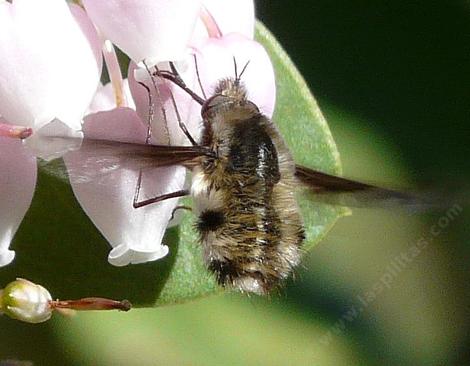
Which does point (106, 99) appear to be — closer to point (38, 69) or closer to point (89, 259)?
point (38, 69)

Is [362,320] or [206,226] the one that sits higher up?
[206,226]

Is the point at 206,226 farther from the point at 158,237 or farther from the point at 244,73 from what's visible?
the point at 244,73

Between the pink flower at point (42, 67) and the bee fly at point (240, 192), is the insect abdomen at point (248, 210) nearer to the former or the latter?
the bee fly at point (240, 192)

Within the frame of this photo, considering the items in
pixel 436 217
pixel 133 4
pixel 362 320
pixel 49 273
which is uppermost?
pixel 133 4

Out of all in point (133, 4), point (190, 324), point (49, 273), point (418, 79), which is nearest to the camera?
point (133, 4)

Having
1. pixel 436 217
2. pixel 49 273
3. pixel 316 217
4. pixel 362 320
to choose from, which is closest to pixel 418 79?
pixel 436 217

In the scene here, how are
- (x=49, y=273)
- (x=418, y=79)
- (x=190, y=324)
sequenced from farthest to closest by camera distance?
(x=418, y=79) < (x=190, y=324) < (x=49, y=273)

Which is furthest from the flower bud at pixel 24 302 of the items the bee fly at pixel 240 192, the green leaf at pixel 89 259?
the green leaf at pixel 89 259

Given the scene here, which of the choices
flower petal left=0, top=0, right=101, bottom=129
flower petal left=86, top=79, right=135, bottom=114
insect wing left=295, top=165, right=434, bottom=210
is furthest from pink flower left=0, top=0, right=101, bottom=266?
insect wing left=295, top=165, right=434, bottom=210
